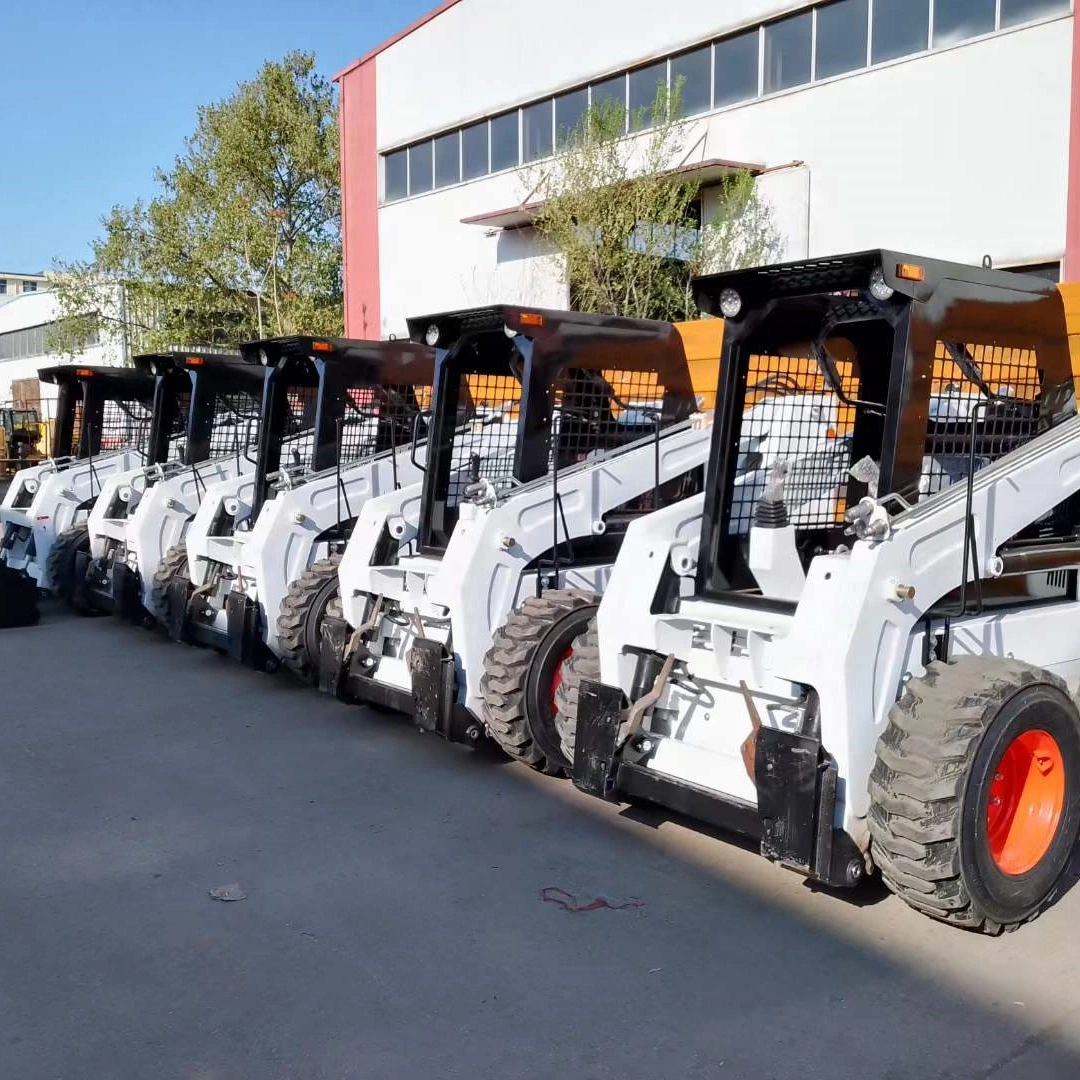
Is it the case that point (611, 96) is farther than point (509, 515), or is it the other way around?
point (611, 96)

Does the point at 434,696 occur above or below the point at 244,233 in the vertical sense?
below

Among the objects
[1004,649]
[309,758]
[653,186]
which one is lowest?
[309,758]

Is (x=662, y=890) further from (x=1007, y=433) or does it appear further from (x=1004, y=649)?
(x=1007, y=433)

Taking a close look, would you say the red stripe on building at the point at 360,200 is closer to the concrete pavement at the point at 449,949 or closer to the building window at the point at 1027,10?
the building window at the point at 1027,10

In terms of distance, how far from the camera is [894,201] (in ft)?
49.6

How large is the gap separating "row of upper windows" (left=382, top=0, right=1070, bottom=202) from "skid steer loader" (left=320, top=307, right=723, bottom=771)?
9681mm

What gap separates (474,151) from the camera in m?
21.3

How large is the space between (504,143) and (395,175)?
3547 millimetres

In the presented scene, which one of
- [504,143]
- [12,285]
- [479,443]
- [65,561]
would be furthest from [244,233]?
[12,285]

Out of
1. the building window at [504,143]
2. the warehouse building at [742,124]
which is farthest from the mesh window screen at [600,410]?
the building window at [504,143]

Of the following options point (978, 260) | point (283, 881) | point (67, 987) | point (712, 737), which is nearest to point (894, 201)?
point (978, 260)

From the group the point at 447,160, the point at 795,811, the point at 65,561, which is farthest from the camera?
the point at 447,160

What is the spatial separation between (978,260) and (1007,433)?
410 inches

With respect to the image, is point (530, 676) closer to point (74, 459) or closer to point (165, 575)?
point (165, 575)
